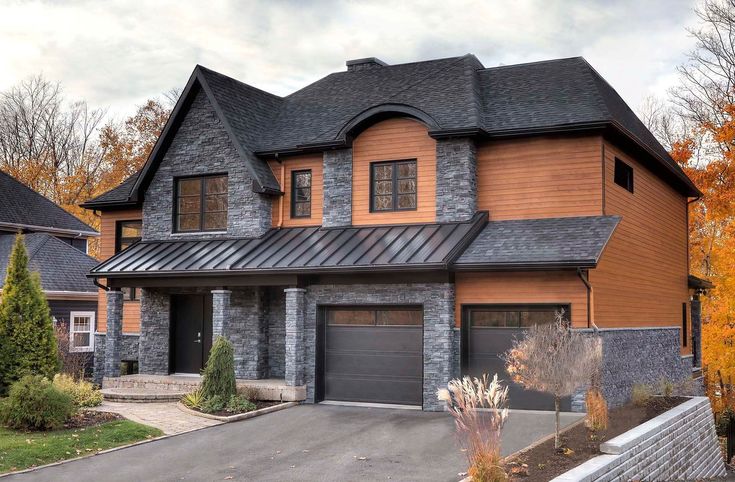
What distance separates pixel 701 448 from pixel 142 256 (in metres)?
14.6

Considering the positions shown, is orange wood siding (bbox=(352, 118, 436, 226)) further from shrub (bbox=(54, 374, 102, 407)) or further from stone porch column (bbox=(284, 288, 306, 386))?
shrub (bbox=(54, 374, 102, 407))

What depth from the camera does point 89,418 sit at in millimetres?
14977

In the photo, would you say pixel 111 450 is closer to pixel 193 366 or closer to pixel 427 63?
pixel 193 366

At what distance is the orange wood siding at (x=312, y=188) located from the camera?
19.4m

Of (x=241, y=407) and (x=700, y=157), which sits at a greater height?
(x=700, y=157)

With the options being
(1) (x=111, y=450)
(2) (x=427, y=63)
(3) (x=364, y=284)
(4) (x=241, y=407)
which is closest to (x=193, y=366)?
(4) (x=241, y=407)

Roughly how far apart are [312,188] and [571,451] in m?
10.1

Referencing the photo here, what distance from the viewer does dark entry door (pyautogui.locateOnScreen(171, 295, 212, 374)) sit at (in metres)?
20.4

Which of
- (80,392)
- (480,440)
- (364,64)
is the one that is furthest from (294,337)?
(364,64)

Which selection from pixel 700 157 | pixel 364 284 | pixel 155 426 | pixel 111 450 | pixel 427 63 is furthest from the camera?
pixel 700 157

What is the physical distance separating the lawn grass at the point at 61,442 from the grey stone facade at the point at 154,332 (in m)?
5.88

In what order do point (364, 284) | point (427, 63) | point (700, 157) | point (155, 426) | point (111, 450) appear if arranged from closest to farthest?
point (111, 450), point (155, 426), point (364, 284), point (427, 63), point (700, 157)

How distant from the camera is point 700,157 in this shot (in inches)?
1374

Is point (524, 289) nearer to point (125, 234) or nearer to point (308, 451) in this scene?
point (308, 451)
